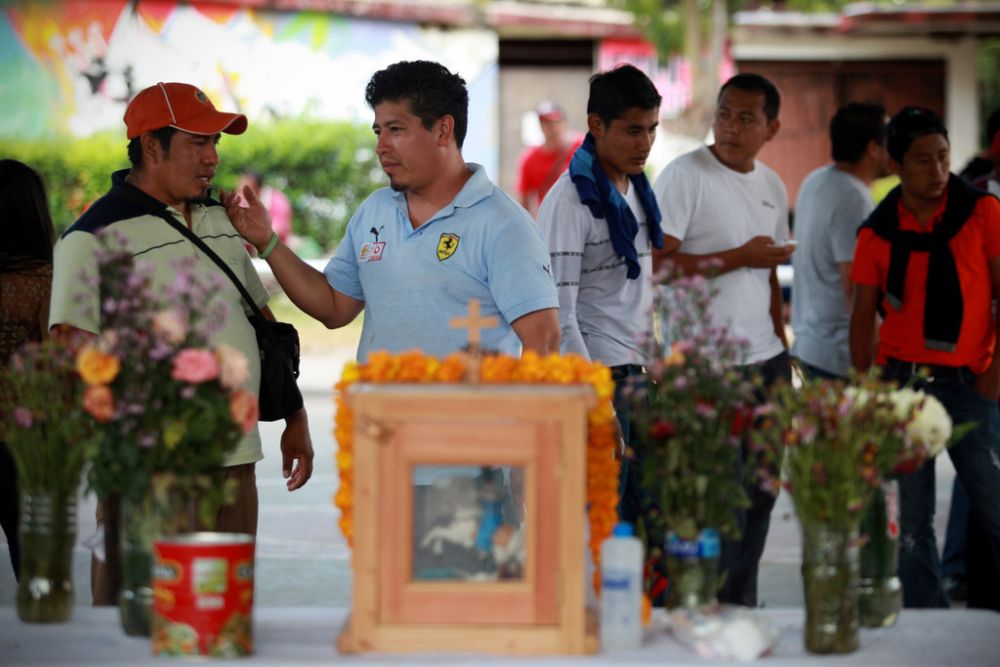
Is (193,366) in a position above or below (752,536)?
above

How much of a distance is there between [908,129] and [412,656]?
9.43ft

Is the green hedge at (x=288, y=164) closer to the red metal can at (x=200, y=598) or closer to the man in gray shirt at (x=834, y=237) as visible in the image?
the man in gray shirt at (x=834, y=237)

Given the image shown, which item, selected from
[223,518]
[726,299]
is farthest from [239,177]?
[223,518]

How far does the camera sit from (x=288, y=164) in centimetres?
1579

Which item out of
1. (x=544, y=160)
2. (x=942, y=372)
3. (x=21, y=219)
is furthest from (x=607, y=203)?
(x=544, y=160)

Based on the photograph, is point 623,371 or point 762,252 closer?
point 623,371

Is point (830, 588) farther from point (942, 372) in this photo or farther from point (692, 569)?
point (942, 372)

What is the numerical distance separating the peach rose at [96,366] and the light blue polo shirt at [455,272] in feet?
3.47

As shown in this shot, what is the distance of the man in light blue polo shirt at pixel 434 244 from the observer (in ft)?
11.0

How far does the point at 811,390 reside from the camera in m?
2.54

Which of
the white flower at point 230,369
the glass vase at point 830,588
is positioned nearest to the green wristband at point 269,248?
the white flower at point 230,369

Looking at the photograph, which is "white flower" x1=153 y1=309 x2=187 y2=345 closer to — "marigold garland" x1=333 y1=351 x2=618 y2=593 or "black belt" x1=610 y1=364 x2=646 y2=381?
"marigold garland" x1=333 y1=351 x2=618 y2=593

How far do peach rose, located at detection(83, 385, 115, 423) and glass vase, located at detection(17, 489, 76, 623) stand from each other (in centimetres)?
25

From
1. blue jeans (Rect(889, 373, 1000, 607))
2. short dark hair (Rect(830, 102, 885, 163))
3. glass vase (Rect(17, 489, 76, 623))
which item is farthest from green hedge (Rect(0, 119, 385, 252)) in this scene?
glass vase (Rect(17, 489, 76, 623))
